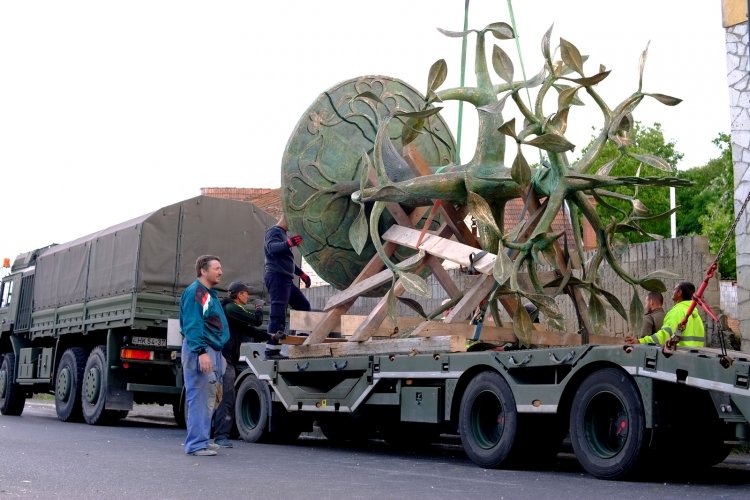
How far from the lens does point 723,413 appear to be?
7387 millimetres

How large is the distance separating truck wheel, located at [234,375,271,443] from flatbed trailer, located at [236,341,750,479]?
1.40ft

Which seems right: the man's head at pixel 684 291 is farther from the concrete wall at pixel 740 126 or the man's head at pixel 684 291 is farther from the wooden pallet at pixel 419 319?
the concrete wall at pixel 740 126

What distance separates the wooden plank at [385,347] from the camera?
9.69m

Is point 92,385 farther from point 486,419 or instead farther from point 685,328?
point 685,328

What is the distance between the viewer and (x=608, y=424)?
26.9 feet

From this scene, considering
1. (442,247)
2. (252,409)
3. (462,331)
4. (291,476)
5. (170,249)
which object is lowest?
(291,476)

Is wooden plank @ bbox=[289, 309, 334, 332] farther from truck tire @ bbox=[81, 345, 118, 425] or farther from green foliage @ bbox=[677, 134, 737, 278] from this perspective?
green foliage @ bbox=[677, 134, 737, 278]

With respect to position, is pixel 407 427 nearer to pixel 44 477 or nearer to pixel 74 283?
pixel 44 477

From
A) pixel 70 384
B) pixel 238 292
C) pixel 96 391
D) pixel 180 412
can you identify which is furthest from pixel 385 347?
pixel 70 384

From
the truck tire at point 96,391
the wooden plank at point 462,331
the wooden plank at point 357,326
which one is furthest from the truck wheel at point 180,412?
the wooden plank at point 462,331

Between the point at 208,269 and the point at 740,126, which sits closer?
the point at 208,269

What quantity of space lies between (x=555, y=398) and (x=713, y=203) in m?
37.9

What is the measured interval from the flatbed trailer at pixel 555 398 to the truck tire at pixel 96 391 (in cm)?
434

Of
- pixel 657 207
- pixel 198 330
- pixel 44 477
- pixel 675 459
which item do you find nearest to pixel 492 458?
pixel 675 459
